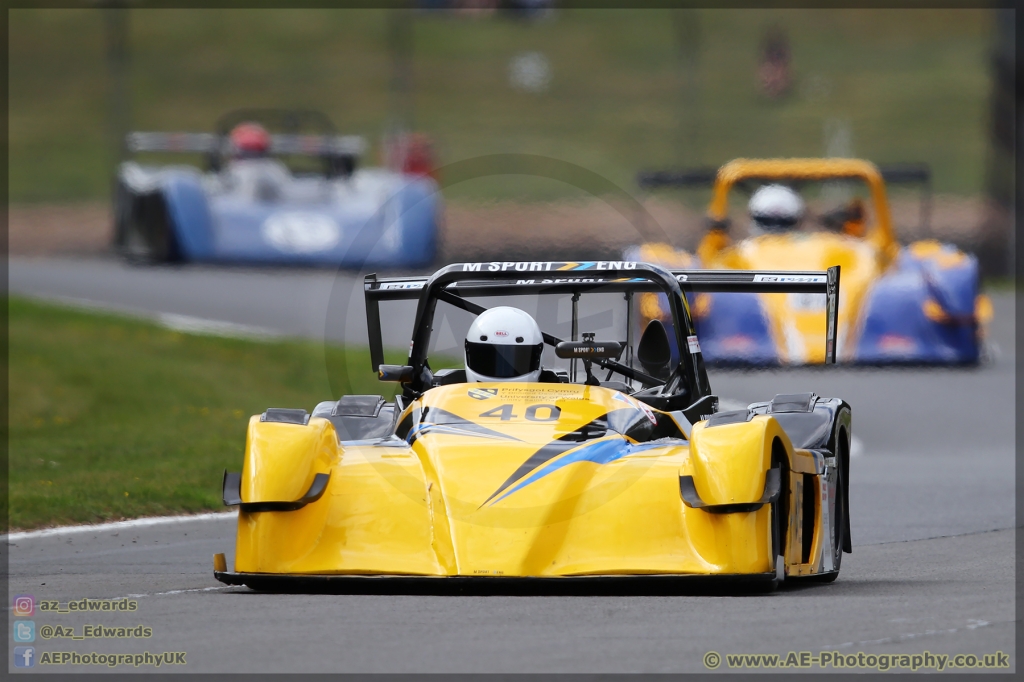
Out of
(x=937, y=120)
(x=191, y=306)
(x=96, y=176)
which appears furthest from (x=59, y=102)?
(x=191, y=306)

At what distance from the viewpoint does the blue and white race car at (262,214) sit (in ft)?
81.6

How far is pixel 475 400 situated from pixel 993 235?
19338mm

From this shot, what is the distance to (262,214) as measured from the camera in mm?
25109

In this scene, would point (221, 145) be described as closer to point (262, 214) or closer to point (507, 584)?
point (262, 214)

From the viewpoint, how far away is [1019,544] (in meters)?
9.20

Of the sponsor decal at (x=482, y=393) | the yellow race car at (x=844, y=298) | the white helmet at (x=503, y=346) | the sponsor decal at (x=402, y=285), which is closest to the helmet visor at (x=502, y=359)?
the white helmet at (x=503, y=346)

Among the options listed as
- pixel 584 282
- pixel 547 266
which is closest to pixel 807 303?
pixel 584 282

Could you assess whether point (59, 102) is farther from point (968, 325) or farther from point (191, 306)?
point (968, 325)

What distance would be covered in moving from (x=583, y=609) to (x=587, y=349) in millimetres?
1670

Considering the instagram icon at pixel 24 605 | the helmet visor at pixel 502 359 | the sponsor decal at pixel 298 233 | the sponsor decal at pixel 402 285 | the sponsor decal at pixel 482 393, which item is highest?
the sponsor decal at pixel 298 233

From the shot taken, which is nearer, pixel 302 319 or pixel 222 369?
pixel 222 369

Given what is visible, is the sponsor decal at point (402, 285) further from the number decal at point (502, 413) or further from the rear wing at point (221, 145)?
the rear wing at point (221, 145)

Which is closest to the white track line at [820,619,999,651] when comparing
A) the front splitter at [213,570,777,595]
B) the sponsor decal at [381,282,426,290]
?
Result: the front splitter at [213,570,777,595]

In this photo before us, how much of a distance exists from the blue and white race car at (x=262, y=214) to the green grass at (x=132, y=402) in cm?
461
